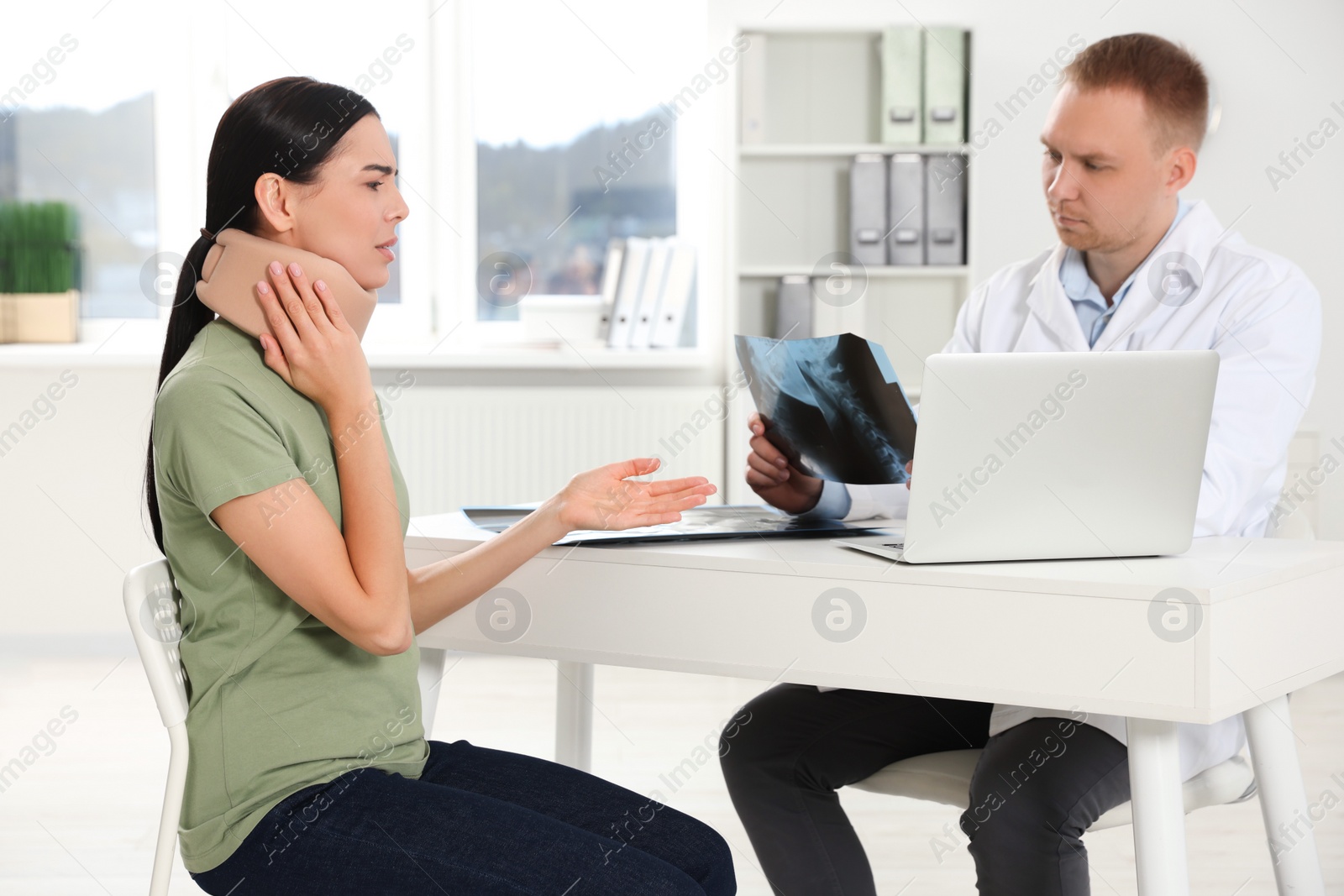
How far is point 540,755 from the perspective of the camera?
2.65 metres

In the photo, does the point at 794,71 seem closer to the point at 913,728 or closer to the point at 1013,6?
the point at 1013,6

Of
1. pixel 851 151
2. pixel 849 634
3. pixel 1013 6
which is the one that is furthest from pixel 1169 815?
pixel 1013 6

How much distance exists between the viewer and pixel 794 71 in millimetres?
3350

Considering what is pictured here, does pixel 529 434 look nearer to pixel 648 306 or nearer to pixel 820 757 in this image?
pixel 648 306

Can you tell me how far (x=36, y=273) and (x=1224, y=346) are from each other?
331 centimetres

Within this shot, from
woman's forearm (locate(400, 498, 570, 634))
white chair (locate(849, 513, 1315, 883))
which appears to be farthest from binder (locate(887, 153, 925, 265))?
woman's forearm (locate(400, 498, 570, 634))

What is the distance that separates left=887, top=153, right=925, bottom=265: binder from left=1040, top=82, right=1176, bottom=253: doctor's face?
1620 mm

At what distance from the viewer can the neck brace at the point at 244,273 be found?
1.05m

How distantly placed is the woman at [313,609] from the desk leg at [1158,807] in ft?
1.24

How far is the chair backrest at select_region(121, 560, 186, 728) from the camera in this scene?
1.03m

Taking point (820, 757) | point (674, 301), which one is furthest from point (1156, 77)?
point (674, 301)

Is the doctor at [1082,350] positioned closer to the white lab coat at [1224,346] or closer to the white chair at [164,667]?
the white lab coat at [1224,346]

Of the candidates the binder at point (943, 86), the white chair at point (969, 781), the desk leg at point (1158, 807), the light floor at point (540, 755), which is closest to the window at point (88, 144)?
the light floor at point (540, 755)

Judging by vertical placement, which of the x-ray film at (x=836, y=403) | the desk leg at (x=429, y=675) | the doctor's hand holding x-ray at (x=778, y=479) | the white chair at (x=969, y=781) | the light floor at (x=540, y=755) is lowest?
the light floor at (x=540, y=755)
